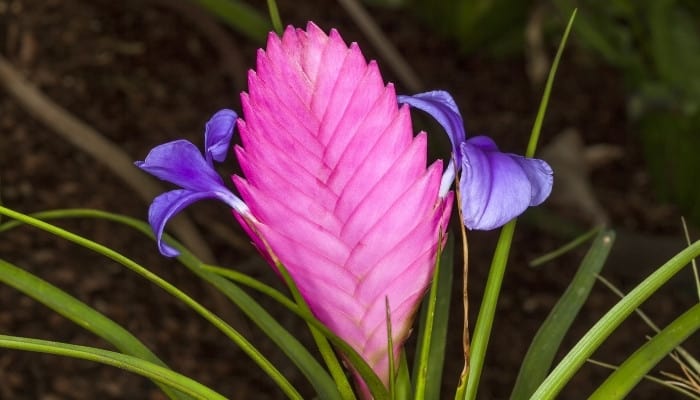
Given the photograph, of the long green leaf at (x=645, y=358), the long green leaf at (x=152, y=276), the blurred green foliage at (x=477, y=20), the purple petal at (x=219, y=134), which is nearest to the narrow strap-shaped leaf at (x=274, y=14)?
the purple petal at (x=219, y=134)

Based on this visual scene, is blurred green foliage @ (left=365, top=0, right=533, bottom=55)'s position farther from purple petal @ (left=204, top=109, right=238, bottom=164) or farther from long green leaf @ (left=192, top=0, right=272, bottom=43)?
purple petal @ (left=204, top=109, right=238, bottom=164)

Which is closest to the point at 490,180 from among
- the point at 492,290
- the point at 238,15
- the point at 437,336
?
the point at 492,290

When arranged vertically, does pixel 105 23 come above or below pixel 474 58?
above

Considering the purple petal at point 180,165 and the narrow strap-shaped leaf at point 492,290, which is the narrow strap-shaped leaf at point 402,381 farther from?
the purple petal at point 180,165

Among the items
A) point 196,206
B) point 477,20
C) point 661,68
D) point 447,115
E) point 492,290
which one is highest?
point 447,115

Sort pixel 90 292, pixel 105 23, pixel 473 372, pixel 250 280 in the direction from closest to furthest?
pixel 250 280 < pixel 473 372 < pixel 90 292 < pixel 105 23

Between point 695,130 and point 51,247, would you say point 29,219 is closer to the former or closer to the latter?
point 51,247

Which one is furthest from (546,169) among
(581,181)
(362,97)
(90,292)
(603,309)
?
(581,181)

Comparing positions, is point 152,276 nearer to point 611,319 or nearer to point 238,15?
point 611,319
